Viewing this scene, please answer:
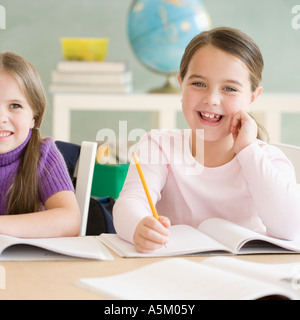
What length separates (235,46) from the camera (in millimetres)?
1284

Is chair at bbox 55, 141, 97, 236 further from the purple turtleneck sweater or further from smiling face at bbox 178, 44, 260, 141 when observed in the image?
smiling face at bbox 178, 44, 260, 141

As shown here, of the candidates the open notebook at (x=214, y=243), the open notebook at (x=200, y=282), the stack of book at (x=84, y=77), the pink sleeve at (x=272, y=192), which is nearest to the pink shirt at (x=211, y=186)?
the pink sleeve at (x=272, y=192)

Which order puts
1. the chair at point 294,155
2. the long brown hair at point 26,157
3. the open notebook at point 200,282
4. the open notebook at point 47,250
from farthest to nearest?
the chair at point 294,155 → the long brown hair at point 26,157 → the open notebook at point 47,250 → the open notebook at point 200,282

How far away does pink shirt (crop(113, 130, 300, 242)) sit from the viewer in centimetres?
117

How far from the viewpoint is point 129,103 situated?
2535 millimetres

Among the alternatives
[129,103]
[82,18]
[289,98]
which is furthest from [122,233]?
[82,18]

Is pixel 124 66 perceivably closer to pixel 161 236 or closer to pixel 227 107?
pixel 227 107

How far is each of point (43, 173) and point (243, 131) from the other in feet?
1.52

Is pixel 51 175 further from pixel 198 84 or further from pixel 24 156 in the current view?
pixel 198 84

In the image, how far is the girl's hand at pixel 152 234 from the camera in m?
0.94

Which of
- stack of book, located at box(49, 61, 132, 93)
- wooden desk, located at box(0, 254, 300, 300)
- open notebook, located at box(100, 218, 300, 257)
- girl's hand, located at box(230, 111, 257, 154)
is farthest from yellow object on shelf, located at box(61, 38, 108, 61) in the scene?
wooden desk, located at box(0, 254, 300, 300)

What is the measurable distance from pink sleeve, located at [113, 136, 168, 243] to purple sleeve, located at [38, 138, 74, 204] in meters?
0.15

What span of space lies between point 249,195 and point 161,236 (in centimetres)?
42

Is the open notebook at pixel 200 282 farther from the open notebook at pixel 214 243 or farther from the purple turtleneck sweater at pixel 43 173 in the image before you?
the purple turtleneck sweater at pixel 43 173
